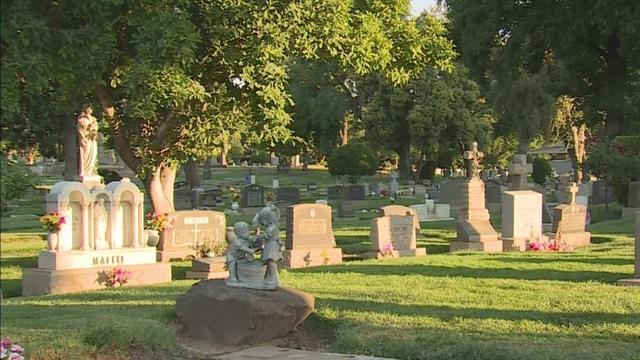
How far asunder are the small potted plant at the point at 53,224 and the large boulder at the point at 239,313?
5.09m

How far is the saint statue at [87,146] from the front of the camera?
15398mm

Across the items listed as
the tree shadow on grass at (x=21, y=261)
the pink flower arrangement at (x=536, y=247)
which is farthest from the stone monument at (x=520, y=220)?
the tree shadow on grass at (x=21, y=261)

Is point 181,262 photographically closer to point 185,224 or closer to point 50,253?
point 185,224

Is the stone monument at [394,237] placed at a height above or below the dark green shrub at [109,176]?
below

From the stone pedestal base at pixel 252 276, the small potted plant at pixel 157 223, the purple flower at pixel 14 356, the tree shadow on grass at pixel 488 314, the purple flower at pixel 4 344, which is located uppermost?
the small potted plant at pixel 157 223

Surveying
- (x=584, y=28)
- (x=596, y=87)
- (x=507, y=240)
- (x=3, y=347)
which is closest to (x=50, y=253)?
(x=3, y=347)

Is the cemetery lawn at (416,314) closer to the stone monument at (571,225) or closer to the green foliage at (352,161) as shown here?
the stone monument at (571,225)

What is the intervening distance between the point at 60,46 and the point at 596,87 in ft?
109

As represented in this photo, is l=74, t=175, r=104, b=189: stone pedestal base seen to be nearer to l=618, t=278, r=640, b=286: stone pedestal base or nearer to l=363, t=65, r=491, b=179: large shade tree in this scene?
l=618, t=278, r=640, b=286: stone pedestal base

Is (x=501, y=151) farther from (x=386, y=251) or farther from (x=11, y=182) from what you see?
(x=11, y=182)

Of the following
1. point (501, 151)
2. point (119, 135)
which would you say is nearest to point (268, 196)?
point (119, 135)

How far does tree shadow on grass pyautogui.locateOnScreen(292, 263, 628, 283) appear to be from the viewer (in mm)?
12263

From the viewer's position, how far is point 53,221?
1289 centimetres

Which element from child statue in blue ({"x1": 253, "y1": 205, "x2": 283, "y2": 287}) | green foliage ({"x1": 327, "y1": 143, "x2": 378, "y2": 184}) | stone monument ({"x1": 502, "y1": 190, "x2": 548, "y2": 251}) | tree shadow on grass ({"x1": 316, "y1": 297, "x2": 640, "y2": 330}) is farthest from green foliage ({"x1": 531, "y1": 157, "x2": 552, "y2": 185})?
child statue in blue ({"x1": 253, "y1": 205, "x2": 283, "y2": 287})
